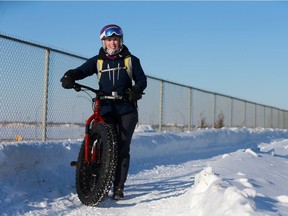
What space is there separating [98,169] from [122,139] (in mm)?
400

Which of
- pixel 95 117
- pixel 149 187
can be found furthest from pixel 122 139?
pixel 149 187

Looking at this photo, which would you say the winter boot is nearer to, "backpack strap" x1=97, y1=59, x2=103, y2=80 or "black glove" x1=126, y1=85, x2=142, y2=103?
"black glove" x1=126, y1=85, x2=142, y2=103

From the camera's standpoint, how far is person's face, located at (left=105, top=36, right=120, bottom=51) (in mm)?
4529

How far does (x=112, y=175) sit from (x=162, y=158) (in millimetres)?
5038

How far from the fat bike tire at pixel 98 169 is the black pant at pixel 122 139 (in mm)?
234

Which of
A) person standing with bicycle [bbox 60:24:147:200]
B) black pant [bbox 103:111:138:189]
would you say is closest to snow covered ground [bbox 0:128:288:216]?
black pant [bbox 103:111:138:189]

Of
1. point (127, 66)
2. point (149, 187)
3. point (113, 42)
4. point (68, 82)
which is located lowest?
point (149, 187)

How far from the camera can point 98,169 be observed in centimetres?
433

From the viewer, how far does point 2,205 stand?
398 cm

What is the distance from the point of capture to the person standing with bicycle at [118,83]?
4.46 metres

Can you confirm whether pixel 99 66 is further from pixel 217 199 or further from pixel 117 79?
pixel 217 199

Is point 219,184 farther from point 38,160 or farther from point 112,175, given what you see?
point 38,160

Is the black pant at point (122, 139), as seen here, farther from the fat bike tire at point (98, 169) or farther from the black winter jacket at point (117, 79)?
the fat bike tire at point (98, 169)

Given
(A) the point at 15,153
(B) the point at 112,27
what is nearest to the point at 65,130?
(A) the point at 15,153
